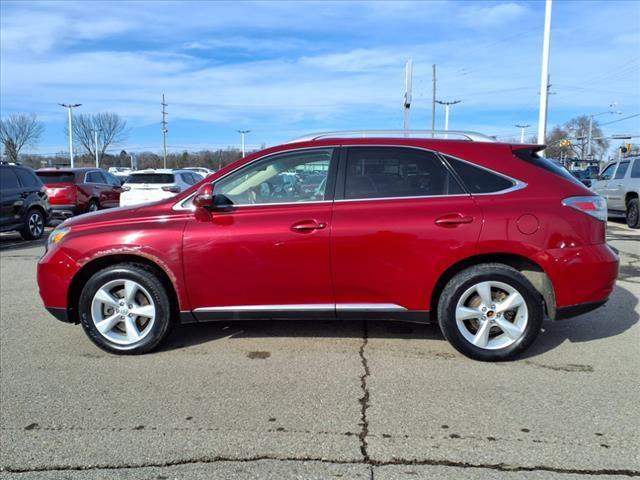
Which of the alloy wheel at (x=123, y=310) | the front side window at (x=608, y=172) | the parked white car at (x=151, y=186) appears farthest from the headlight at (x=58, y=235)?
the front side window at (x=608, y=172)

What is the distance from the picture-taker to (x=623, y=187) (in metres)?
13.5

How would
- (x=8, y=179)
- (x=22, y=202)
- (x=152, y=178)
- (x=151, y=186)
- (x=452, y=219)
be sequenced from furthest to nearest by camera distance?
(x=152, y=178) < (x=151, y=186) < (x=22, y=202) < (x=8, y=179) < (x=452, y=219)

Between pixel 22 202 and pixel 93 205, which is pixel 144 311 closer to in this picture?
pixel 22 202

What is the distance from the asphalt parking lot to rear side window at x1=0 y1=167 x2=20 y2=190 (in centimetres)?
723

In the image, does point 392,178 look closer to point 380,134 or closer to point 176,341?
point 380,134

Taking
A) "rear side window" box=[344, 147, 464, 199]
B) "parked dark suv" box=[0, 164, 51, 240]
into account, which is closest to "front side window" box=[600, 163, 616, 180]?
"rear side window" box=[344, 147, 464, 199]

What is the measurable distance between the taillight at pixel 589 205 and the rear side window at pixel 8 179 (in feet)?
36.2

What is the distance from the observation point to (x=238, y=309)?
4223 millimetres

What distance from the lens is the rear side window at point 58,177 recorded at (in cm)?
1522

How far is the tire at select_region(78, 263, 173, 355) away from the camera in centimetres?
423

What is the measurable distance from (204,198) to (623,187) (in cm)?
1297

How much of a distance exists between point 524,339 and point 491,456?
1.44 metres

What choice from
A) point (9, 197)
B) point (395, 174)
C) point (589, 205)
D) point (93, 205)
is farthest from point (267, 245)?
point (93, 205)

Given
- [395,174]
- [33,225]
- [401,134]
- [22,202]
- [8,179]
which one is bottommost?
[33,225]
